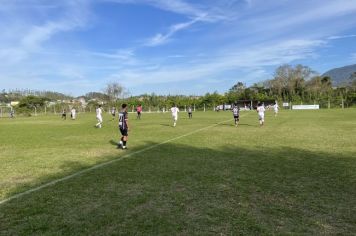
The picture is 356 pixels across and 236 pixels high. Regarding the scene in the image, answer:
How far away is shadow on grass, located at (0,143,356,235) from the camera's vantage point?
551 centimetres

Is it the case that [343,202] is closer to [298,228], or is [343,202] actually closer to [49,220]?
[298,228]

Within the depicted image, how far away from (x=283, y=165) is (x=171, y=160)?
139 inches

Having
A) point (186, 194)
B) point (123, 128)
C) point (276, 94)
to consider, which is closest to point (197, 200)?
point (186, 194)

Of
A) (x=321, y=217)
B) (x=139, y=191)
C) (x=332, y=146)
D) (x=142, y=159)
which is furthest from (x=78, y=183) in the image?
(x=332, y=146)

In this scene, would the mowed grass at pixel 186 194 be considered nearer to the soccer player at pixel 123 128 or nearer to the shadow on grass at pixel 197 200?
the shadow on grass at pixel 197 200

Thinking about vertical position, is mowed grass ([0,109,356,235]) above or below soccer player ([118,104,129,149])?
below

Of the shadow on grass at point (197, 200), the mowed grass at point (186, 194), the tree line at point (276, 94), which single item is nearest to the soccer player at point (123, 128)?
the mowed grass at point (186, 194)

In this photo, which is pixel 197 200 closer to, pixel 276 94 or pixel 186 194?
pixel 186 194

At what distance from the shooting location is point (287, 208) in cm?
633

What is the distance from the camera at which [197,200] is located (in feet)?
22.8

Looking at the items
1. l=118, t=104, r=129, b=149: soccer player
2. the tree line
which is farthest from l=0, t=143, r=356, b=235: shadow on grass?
the tree line

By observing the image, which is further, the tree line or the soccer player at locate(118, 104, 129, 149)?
the tree line

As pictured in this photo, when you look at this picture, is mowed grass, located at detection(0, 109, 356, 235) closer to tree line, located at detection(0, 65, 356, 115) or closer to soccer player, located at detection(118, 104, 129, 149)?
soccer player, located at detection(118, 104, 129, 149)

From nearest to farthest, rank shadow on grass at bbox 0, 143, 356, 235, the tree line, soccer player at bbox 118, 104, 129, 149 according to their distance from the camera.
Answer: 1. shadow on grass at bbox 0, 143, 356, 235
2. soccer player at bbox 118, 104, 129, 149
3. the tree line
